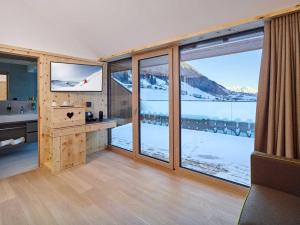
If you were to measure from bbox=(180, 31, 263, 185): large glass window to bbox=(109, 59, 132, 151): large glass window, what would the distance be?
1.30 meters

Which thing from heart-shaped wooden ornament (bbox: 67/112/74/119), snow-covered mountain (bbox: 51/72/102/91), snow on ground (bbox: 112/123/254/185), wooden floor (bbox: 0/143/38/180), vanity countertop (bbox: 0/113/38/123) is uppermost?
snow-covered mountain (bbox: 51/72/102/91)

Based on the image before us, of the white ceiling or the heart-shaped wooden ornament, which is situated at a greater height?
the white ceiling

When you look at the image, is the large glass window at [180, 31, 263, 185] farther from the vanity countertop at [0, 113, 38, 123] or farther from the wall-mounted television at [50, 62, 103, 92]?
the vanity countertop at [0, 113, 38, 123]

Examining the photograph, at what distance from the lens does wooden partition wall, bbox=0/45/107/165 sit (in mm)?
3127

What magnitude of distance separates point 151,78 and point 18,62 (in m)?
3.57

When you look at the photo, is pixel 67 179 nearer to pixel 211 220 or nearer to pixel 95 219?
pixel 95 219

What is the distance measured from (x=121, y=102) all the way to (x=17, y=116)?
2.33m

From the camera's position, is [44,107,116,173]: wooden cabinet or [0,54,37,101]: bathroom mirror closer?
[44,107,116,173]: wooden cabinet

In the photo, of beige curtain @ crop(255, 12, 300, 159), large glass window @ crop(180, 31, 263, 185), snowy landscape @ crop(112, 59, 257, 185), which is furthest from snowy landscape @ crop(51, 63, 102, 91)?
beige curtain @ crop(255, 12, 300, 159)

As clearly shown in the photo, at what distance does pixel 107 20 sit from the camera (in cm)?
284

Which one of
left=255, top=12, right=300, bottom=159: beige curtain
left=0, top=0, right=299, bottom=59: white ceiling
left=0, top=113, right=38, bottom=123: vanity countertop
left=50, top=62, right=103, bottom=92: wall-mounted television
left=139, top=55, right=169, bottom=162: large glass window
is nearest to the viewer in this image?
left=255, top=12, right=300, bottom=159: beige curtain

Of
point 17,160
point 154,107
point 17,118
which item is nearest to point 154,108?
point 154,107

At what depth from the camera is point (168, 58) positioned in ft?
9.88

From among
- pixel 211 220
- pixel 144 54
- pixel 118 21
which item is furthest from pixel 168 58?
pixel 211 220
